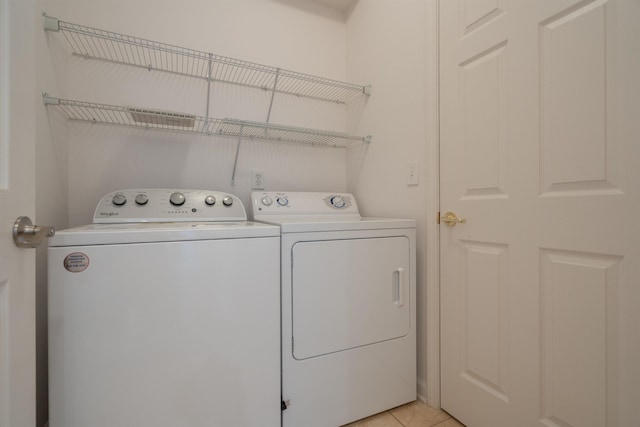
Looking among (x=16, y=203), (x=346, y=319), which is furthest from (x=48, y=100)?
(x=346, y=319)

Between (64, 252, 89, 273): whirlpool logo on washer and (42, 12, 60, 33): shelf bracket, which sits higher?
(42, 12, 60, 33): shelf bracket

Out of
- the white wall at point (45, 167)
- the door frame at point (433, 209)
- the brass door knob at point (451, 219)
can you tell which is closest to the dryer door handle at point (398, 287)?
the door frame at point (433, 209)

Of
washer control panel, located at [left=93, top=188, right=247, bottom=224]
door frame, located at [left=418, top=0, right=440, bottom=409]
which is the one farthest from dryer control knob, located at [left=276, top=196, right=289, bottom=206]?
door frame, located at [left=418, top=0, right=440, bottom=409]

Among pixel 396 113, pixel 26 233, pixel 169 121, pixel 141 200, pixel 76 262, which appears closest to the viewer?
pixel 26 233

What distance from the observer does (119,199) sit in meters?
1.33

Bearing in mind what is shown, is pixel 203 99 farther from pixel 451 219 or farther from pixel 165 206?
pixel 451 219

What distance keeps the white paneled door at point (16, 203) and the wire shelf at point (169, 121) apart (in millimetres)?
619

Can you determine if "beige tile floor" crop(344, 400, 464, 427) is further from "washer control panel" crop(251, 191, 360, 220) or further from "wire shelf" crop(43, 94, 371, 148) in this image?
"wire shelf" crop(43, 94, 371, 148)

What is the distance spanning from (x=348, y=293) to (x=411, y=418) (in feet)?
2.27

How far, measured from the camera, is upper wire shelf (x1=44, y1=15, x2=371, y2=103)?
1.41 metres

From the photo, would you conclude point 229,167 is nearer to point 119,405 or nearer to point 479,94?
point 119,405

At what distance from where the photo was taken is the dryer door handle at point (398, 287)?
1.37m

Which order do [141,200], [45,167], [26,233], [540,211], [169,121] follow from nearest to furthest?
1. [26,233]
2. [540,211]
3. [45,167]
4. [141,200]
5. [169,121]

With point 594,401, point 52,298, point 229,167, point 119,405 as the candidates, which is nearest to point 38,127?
point 52,298
